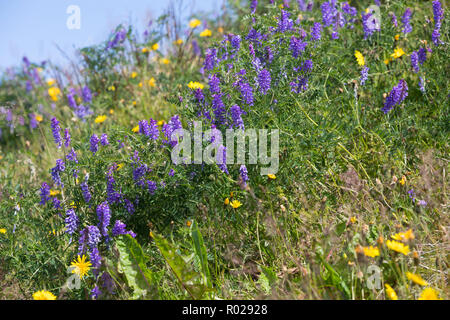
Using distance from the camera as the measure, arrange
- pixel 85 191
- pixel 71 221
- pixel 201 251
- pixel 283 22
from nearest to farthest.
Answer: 1. pixel 201 251
2. pixel 71 221
3. pixel 85 191
4. pixel 283 22

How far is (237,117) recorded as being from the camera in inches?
92.3

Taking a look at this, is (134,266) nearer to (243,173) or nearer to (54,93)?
(243,173)

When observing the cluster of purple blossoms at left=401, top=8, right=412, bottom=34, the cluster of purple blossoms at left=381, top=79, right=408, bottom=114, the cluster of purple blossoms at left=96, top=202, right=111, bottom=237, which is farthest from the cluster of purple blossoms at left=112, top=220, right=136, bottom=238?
the cluster of purple blossoms at left=401, top=8, right=412, bottom=34

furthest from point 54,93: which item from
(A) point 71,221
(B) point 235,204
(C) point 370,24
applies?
(B) point 235,204

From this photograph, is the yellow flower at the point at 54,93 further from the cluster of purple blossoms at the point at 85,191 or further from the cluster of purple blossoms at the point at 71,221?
the cluster of purple blossoms at the point at 71,221

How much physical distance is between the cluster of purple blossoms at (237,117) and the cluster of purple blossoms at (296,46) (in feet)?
1.67

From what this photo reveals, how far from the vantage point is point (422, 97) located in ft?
10.5

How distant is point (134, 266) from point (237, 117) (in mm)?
869

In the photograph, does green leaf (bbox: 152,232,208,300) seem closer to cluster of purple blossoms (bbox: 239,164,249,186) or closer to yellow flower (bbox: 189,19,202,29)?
cluster of purple blossoms (bbox: 239,164,249,186)

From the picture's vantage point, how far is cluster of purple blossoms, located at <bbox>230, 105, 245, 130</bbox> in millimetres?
2307

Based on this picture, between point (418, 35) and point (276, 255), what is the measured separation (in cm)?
235

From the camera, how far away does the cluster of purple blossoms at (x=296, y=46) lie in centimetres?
259

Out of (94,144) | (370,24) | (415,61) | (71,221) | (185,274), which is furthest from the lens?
(370,24)
